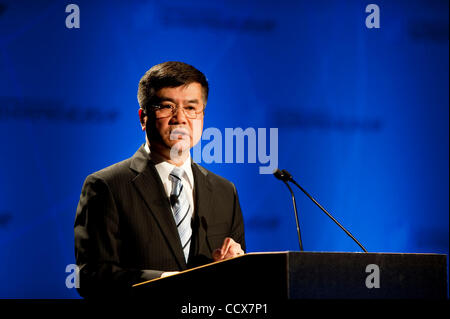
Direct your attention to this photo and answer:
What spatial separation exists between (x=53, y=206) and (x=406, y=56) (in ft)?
9.45

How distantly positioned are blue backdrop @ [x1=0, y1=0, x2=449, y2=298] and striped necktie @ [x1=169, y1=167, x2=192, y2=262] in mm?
1242

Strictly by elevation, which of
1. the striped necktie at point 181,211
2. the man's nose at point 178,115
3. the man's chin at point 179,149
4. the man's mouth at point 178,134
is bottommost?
the striped necktie at point 181,211


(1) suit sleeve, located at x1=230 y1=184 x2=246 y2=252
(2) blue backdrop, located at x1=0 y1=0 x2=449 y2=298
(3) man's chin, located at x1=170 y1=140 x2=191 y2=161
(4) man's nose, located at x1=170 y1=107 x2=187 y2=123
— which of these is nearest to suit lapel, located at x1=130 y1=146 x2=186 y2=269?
(3) man's chin, located at x1=170 y1=140 x2=191 y2=161

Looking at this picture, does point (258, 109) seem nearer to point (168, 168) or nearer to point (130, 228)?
point (168, 168)

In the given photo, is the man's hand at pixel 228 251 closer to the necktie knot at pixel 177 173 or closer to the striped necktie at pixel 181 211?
the striped necktie at pixel 181 211

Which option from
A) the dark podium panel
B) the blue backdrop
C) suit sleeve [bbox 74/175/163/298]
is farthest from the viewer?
the blue backdrop

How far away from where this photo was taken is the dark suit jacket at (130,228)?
2.38 m

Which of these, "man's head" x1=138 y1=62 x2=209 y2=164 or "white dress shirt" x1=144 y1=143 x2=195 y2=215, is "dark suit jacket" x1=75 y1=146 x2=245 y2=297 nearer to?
"white dress shirt" x1=144 y1=143 x2=195 y2=215

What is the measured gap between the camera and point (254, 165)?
12.8ft

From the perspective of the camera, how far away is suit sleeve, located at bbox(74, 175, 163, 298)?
2.20 m

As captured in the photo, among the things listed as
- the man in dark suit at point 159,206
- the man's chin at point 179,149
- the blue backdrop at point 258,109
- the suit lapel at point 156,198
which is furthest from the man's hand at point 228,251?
the blue backdrop at point 258,109

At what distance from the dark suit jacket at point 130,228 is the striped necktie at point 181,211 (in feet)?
0.09

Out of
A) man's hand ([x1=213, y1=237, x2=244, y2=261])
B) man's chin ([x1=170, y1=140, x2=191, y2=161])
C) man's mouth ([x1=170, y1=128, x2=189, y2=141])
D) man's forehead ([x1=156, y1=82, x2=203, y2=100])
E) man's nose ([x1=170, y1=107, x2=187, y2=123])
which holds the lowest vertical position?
man's hand ([x1=213, y1=237, x2=244, y2=261])
